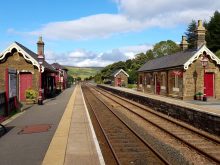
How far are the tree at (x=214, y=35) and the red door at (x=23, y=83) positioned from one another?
57.5 m

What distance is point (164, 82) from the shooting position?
39.2 meters

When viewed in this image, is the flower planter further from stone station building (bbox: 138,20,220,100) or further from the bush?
stone station building (bbox: 138,20,220,100)

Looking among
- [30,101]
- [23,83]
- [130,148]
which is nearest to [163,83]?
[23,83]

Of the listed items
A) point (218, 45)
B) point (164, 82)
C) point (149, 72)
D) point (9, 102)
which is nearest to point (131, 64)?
point (218, 45)

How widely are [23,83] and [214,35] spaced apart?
59.5 m

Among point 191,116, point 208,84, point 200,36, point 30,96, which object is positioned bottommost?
point 191,116

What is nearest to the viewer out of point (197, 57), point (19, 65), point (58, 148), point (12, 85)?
point (58, 148)

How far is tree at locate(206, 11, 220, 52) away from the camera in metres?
82.4

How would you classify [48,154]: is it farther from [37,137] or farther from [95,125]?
[95,125]

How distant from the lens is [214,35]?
272 feet

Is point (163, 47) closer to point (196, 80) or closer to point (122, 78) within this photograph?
point (122, 78)

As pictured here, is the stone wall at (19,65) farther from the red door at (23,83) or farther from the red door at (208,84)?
the red door at (208,84)

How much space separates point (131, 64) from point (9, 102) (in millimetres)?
97224

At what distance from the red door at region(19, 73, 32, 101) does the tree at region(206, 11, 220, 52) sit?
57546mm
